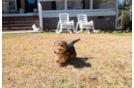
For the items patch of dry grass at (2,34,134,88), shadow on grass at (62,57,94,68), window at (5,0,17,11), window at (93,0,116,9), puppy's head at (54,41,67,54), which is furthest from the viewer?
window at (5,0,17,11)

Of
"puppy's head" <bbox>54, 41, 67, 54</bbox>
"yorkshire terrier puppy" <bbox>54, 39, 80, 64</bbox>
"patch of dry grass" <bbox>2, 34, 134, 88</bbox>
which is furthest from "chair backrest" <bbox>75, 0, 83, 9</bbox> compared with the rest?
"puppy's head" <bbox>54, 41, 67, 54</bbox>

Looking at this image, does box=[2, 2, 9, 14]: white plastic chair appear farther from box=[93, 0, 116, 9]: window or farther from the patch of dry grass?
the patch of dry grass

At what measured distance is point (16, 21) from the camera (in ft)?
33.4

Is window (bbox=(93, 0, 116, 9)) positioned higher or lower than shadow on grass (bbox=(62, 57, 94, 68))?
higher

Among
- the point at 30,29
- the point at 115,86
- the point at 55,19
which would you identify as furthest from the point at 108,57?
the point at 55,19

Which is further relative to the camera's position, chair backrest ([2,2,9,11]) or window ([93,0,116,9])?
chair backrest ([2,2,9,11])

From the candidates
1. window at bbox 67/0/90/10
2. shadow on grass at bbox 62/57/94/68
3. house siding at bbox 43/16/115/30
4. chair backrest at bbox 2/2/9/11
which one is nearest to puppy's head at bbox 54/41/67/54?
shadow on grass at bbox 62/57/94/68

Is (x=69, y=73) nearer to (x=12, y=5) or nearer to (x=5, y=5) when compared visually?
(x=5, y=5)

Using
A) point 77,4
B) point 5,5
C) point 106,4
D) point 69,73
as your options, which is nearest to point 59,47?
point 69,73

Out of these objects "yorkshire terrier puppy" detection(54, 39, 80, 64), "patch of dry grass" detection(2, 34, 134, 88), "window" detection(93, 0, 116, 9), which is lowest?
"patch of dry grass" detection(2, 34, 134, 88)

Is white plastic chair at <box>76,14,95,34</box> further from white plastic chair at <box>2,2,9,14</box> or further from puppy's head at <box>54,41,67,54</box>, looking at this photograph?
white plastic chair at <box>2,2,9,14</box>

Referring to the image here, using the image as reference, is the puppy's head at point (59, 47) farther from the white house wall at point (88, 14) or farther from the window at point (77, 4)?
the window at point (77, 4)

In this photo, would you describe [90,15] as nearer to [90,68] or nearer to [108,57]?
[108,57]

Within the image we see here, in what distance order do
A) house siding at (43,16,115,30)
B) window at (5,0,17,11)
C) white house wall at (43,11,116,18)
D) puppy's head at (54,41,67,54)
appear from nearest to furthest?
1. puppy's head at (54,41,67,54)
2. white house wall at (43,11,116,18)
3. house siding at (43,16,115,30)
4. window at (5,0,17,11)
